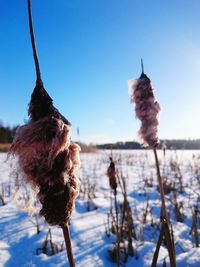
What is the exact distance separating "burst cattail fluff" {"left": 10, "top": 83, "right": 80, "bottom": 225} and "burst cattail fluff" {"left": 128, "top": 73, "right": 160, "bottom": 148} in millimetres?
1132

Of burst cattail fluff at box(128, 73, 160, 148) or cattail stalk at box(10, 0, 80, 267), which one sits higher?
burst cattail fluff at box(128, 73, 160, 148)

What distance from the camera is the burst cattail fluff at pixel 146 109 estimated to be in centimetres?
195

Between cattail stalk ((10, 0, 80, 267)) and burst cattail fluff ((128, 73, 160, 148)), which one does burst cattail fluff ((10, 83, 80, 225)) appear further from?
burst cattail fluff ((128, 73, 160, 148))

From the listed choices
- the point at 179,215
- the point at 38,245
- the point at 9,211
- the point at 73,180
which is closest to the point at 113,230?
the point at 38,245

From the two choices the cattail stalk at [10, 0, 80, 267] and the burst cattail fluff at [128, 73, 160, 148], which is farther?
the burst cattail fluff at [128, 73, 160, 148]

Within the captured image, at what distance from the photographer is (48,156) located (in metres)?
0.82

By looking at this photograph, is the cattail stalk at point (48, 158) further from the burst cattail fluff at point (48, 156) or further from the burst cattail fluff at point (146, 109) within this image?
the burst cattail fluff at point (146, 109)

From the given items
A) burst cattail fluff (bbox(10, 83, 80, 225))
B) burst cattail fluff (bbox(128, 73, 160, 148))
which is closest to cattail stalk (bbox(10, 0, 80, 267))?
burst cattail fluff (bbox(10, 83, 80, 225))

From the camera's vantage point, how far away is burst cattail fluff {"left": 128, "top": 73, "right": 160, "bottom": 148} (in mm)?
1954

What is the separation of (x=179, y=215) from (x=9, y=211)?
2.59m

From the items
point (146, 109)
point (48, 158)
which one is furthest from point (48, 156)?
point (146, 109)

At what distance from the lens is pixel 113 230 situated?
3.99m

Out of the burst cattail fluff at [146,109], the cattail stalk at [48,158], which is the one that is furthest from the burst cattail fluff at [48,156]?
the burst cattail fluff at [146,109]

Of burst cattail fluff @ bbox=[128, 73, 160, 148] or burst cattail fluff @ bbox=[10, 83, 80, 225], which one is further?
burst cattail fluff @ bbox=[128, 73, 160, 148]
